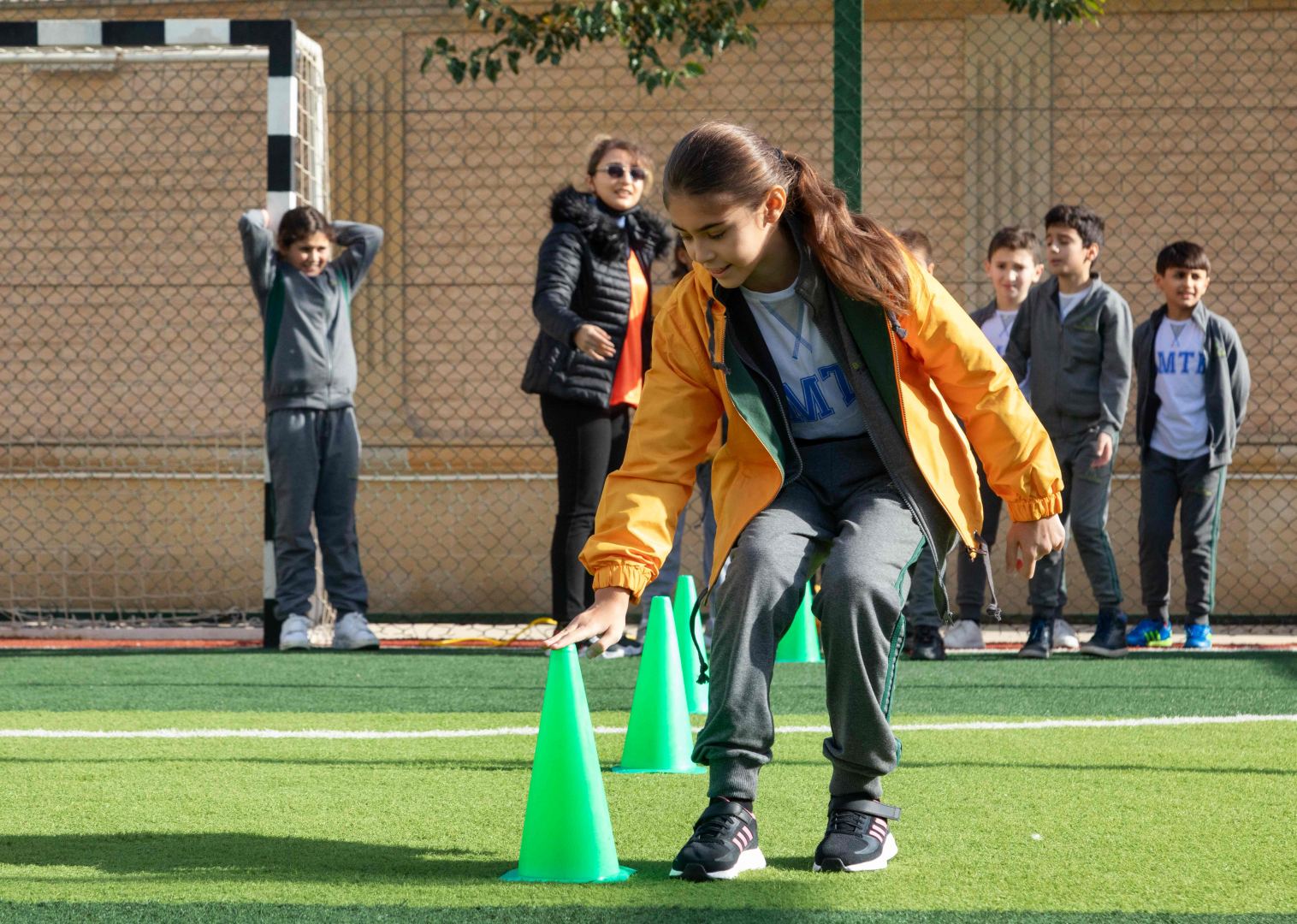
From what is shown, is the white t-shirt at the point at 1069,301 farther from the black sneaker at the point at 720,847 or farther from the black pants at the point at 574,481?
the black sneaker at the point at 720,847

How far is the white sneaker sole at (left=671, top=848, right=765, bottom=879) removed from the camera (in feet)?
9.47

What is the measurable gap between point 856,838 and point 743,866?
0.22m

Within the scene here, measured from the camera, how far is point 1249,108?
9.49 m

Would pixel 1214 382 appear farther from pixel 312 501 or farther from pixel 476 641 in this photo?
pixel 312 501

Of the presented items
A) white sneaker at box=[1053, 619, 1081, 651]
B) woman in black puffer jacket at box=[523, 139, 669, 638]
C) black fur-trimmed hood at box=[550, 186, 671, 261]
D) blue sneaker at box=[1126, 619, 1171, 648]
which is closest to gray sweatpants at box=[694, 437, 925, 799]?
woman in black puffer jacket at box=[523, 139, 669, 638]

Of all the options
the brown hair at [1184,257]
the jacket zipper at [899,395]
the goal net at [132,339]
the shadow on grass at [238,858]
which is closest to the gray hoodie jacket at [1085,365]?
the brown hair at [1184,257]

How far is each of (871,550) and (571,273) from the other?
385 centimetres

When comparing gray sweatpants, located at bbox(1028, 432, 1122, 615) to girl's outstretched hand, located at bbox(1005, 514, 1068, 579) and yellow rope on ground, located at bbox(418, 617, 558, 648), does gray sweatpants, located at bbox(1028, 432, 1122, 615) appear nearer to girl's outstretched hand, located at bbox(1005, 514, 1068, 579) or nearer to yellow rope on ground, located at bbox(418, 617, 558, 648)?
yellow rope on ground, located at bbox(418, 617, 558, 648)

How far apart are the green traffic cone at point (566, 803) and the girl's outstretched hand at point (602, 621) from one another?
0.46ft

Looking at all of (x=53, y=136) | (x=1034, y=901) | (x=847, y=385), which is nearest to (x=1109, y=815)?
(x=1034, y=901)

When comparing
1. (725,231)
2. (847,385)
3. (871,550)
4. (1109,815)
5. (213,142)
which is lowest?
(1109,815)

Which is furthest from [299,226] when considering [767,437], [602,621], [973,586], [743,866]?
[743,866]

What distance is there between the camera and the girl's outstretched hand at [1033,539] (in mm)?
3113

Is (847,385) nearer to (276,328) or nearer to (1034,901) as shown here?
(1034,901)
